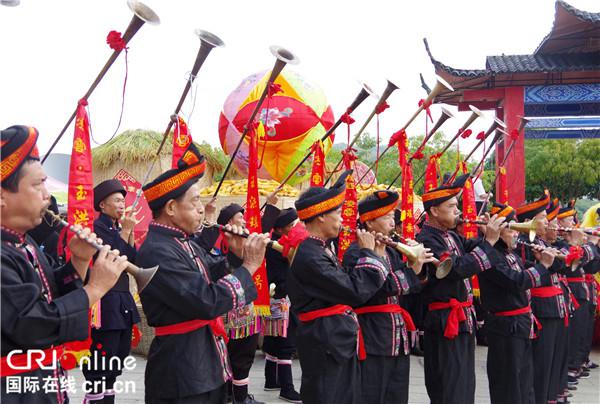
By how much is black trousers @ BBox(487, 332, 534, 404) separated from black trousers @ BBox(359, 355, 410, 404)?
1.12 meters

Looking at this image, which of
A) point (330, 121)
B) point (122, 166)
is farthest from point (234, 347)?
point (122, 166)

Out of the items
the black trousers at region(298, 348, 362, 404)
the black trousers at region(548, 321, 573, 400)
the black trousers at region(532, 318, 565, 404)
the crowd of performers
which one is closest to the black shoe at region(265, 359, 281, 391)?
the crowd of performers

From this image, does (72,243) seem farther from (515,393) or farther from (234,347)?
(515,393)

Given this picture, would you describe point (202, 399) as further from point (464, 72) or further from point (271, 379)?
point (464, 72)

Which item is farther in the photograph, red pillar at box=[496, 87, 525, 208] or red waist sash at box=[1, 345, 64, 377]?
red pillar at box=[496, 87, 525, 208]

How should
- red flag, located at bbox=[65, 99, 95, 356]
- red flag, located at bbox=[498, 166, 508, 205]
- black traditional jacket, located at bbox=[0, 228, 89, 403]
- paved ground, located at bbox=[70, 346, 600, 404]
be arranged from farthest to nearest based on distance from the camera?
1. red flag, located at bbox=[498, 166, 508, 205]
2. paved ground, located at bbox=[70, 346, 600, 404]
3. red flag, located at bbox=[65, 99, 95, 356]
4. black traditional jacket, located at bbox=[0, 228, 89, 403]

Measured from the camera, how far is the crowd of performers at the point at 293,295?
247 cm

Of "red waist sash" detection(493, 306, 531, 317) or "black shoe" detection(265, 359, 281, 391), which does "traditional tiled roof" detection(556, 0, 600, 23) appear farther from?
"black shoe" detection(265, 359, 281, 391)

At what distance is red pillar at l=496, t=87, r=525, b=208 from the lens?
10.2 metres

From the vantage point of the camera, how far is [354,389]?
3986 millimetres

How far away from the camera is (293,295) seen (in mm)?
4090

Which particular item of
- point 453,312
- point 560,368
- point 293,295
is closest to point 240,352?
point 293,295

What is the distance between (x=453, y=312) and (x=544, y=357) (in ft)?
4.97

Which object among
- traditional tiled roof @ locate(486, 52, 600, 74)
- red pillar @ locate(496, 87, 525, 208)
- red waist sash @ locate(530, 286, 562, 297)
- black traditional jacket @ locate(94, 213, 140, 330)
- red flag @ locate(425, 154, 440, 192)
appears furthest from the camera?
red pillar @ locate(496, 87, 525, 208)
